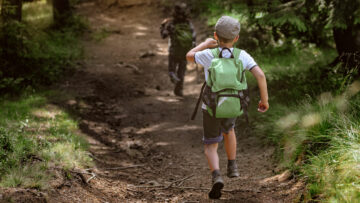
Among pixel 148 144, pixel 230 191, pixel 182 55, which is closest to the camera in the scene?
pixel 230 191

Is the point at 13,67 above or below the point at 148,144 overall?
above

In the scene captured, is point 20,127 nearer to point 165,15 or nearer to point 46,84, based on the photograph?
point 46,84

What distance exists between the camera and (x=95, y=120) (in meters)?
9.12

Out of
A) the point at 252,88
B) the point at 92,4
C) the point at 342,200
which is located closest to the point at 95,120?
the point at 252,88

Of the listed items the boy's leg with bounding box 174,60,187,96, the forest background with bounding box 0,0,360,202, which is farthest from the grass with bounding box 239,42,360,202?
the boy's leg with bounding box 174,60,187,96

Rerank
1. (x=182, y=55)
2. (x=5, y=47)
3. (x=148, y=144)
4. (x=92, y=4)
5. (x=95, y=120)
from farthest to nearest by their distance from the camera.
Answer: (x=92, y=4) → (x=182, y=55) → (x=5, y=47) → (x=95, y=120) → (x=148, y=144)

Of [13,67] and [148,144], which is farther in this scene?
[13,67]

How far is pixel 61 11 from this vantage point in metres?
17.7

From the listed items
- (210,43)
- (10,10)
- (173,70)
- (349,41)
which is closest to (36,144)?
(210,43)

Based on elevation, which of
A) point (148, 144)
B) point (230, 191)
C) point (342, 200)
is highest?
point (342, 200)

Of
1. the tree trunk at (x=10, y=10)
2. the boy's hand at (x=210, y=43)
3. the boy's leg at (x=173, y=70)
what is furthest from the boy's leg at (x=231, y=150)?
the tree trunk at (x=10, y=10)

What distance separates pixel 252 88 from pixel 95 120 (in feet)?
13.0

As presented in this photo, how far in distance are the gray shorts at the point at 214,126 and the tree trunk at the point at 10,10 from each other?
6.37 m

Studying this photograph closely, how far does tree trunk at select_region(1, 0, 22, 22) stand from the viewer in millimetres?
9312
